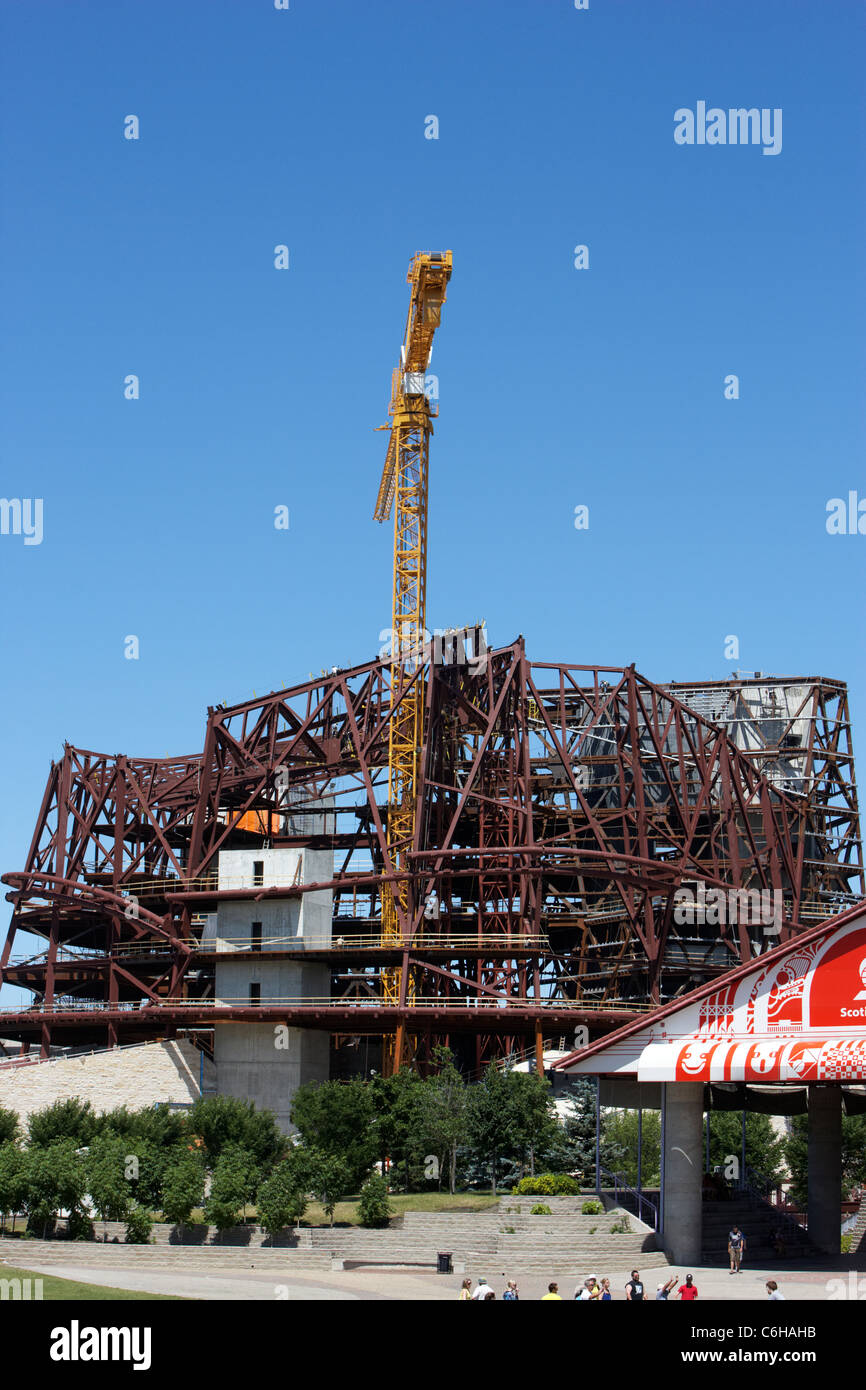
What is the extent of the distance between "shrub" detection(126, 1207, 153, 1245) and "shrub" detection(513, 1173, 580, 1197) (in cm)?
1162

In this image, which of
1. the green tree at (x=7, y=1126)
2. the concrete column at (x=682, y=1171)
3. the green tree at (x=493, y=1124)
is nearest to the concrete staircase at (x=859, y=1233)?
the concrete column at (x=682, y=1171)

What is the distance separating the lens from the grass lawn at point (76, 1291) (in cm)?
3428

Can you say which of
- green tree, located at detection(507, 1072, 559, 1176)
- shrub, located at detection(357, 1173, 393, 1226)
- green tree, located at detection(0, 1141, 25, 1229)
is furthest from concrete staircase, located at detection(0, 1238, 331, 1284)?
green tree, located at detection(507, 1072, 559, 1176)

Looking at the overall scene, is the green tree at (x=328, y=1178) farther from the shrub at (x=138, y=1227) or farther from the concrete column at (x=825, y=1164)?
the concrete column at (x=825, y=1164)

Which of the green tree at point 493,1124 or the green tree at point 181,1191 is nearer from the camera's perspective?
the green tree at point 181,1191

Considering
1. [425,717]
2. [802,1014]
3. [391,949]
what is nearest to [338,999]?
[391,949]

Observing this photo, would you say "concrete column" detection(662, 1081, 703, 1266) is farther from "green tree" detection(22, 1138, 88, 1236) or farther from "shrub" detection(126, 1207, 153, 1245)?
"green tree" detection(22, 1138, 88, 1236)

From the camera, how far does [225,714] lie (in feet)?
274

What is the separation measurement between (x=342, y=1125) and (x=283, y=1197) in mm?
6752

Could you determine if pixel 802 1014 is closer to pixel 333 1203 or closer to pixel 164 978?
pixel 333 1203

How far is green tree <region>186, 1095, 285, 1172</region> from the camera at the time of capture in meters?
53.2

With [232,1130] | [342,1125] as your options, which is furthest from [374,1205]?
[232,1130]

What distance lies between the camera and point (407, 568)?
8900cm

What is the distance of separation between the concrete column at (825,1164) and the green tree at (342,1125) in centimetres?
1491
